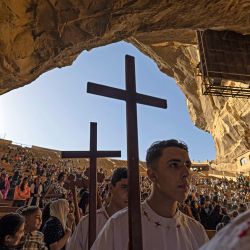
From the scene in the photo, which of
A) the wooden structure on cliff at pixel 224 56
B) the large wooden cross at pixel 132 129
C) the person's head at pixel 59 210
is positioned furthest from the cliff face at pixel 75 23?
the large wooden cross at pixel 132 129

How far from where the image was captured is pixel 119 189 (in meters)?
2.85

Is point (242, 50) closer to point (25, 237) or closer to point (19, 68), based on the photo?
point (19, 68)

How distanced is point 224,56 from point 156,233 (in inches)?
421

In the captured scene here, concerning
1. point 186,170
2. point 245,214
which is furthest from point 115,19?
point 245,214

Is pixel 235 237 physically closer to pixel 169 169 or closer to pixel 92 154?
pixel 169 169

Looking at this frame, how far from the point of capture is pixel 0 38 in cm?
699

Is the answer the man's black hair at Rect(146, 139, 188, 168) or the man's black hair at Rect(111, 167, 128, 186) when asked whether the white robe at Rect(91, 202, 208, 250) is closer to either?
the man's black hair at Rect(146, 139, 188, 168)

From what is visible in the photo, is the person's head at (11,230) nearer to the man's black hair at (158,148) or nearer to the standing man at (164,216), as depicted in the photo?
the standing man at (164,216)

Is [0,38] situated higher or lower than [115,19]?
lower

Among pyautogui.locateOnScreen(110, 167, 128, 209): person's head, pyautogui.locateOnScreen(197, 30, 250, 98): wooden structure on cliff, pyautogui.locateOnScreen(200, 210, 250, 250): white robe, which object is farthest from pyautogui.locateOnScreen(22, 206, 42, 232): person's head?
pyautogui.locateOnScreen(197, 30, 250, 98): wooden structure on cliff

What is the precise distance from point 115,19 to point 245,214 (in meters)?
8.25

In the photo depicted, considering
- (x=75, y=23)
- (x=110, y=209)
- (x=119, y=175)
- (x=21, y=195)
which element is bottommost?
(x=110, y=209)

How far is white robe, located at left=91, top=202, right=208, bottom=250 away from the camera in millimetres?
1670

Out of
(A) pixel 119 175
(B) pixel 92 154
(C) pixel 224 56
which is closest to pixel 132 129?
(A) pixel 119 175
